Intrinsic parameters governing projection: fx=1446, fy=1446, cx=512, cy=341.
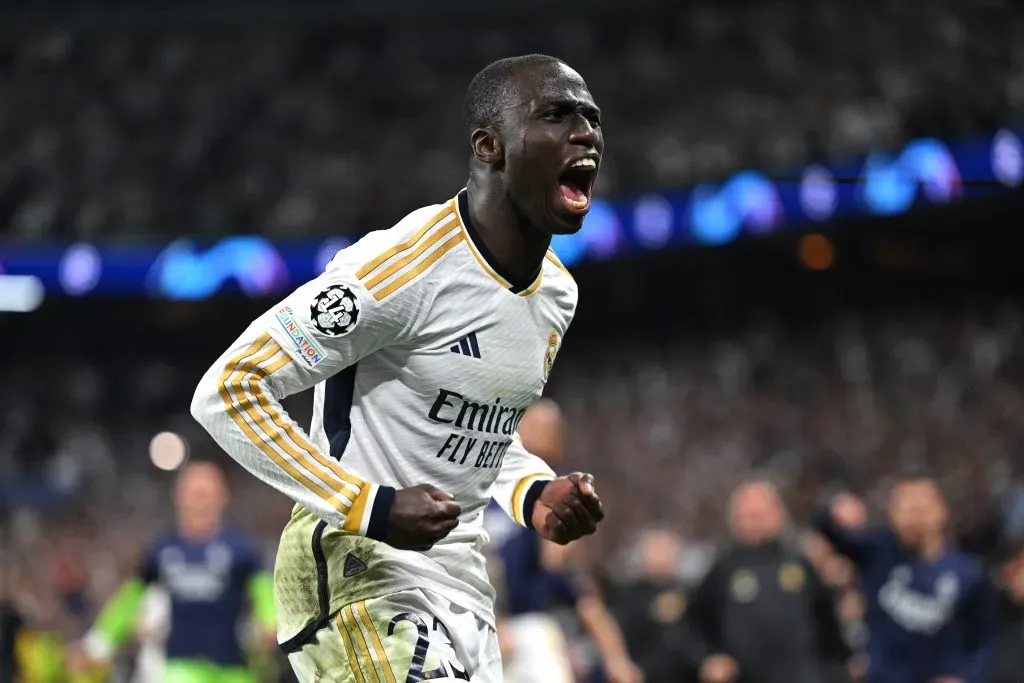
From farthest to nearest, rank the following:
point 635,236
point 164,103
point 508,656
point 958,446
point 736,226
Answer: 1. point 164,103
2. point 635,236
3. point 736,226
4. point 958,446
5. point 508,656

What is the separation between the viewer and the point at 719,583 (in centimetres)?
935

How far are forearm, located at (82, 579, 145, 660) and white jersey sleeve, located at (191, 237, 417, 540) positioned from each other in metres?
5.70

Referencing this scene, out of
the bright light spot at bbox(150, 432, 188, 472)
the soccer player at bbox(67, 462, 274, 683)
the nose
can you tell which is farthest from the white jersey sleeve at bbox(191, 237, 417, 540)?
the bright light spot at bbox(150, 432, 188, 472)

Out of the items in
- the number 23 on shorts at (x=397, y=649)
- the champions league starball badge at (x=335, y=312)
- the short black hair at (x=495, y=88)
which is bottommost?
the number 23 on shorts at (x=397, y=649)

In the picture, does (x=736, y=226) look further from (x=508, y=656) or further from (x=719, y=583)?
(x=508, y=656)

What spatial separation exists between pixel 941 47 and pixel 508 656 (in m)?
13.0

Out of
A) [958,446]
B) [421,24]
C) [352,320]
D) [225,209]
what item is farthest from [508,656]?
[421,24]

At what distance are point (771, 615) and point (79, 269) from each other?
1517 centimetres

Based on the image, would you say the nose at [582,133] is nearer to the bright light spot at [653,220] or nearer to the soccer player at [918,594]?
the soccer player at [918,594]

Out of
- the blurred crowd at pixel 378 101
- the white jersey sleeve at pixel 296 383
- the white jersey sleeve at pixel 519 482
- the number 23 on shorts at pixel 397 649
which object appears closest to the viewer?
the white jersey sleeve at pixel 296 383

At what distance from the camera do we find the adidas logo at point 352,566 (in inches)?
136

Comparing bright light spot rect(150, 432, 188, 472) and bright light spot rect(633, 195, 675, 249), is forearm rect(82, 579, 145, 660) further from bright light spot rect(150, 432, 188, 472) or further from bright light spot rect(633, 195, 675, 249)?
bright light spot rect(150, 432, 188, 472)

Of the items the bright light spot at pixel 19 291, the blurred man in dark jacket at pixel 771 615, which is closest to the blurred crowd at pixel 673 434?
the bright light spot at pixel 19 291

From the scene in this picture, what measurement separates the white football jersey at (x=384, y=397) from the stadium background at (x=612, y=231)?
30.8ft
